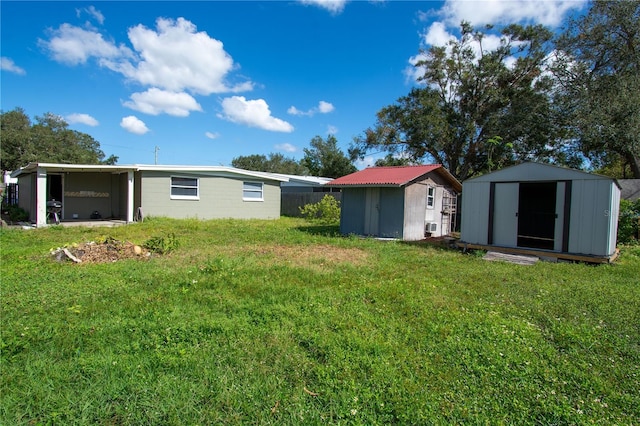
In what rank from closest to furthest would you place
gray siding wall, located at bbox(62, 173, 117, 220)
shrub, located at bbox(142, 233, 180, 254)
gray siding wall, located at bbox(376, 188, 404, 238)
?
shrub, located at bbox(142, 233, 180, 254)
gray siding wall, located at bbox(376, 188, 404, 238)
gray siding wall, located at bbox(62, 173, 117, 220)

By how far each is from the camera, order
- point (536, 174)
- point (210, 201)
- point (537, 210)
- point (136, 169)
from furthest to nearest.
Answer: point (210, 201)
point (136, 169)
point (537, 210)
point (536, 174)

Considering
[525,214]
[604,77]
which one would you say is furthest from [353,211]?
[604,77]

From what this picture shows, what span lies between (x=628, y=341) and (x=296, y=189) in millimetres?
21490

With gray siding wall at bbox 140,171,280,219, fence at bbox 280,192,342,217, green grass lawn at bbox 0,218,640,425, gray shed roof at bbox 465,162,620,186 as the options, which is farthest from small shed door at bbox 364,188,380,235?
fence at bbox 280,192,342,217

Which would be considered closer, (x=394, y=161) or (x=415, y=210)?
(x=415, y=210)

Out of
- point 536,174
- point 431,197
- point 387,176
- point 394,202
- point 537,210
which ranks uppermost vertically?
point 387,176

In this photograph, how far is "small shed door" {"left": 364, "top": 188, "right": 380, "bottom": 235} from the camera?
1165cm

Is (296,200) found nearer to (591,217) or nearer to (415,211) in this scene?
(415,211)

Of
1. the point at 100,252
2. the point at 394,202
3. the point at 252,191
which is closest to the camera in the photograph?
the point at 100,252

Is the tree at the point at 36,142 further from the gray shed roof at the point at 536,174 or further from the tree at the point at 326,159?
the gray shed roof at the point at 536,174

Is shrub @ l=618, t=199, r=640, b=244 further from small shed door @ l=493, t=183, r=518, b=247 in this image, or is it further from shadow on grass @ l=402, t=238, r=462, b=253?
shadow on grass @ l=402, t=238, r=462, b=253

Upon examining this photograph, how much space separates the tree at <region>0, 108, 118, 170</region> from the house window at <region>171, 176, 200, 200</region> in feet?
94.3

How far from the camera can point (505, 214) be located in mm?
8922

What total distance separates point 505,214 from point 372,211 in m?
4.16
